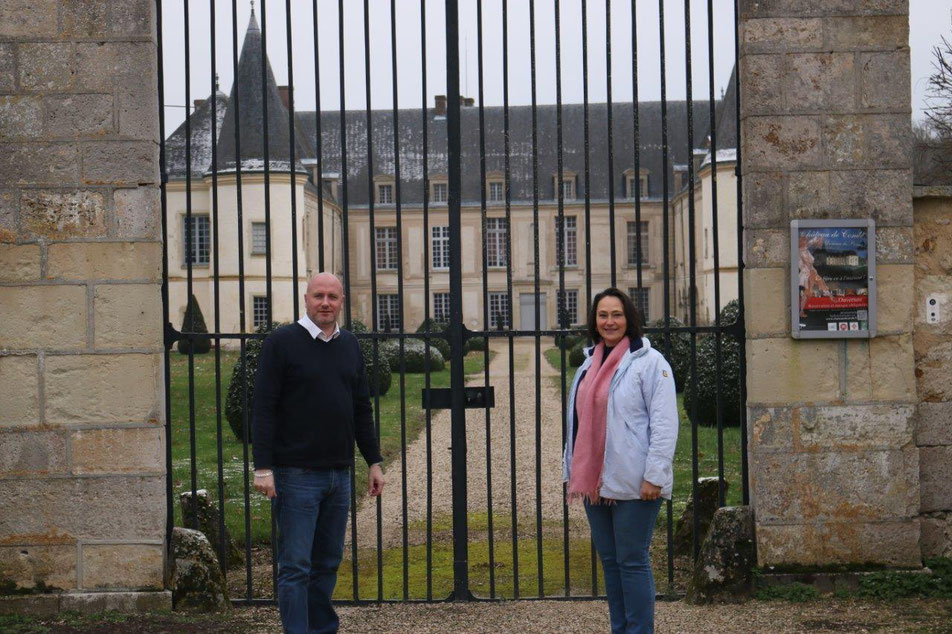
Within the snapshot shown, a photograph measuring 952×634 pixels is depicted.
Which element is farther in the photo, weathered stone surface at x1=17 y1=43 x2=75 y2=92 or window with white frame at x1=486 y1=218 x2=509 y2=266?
window with white frame at x1=486 y1=218 x2=509 y2=266

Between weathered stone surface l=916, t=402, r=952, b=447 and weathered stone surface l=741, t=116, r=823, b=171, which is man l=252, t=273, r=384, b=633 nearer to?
weathered stone surface l=741, t=116, r=823, b=171

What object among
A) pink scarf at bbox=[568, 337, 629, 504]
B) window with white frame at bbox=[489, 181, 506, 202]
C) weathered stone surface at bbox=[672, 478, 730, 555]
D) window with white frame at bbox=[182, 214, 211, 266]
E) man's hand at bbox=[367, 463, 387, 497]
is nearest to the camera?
pink scarf at bbox=[568, 337, 629, 504]

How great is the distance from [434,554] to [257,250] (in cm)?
2115

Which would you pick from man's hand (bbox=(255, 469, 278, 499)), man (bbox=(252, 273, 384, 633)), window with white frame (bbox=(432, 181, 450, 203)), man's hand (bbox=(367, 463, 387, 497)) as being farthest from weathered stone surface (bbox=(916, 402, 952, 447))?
window with white frame (bbox=(432, 181, 450, 203))

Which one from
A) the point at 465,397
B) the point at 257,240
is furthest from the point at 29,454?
the point at 257,240

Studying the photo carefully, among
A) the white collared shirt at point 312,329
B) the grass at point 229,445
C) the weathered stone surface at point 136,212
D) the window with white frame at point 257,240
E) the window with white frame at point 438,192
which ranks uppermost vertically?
the window with white frame at point 438,192

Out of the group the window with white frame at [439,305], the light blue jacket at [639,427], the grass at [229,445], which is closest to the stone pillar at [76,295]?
the grass at [229,445]

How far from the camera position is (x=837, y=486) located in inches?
167

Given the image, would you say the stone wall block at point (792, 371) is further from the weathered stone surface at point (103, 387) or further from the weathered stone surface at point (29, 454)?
the weathered stone surface at point (29, 454)

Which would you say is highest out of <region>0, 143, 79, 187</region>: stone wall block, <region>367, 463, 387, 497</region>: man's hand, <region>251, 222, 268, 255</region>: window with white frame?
<region>251, 222, 268, 255</region>: window with white frame

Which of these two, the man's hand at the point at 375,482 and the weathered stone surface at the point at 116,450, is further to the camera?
the weathered stone surface at the point at 116,450

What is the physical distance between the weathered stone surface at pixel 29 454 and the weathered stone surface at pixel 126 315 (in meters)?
0.42

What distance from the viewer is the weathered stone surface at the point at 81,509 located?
13.5ft

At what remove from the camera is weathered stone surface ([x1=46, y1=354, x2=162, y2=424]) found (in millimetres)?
4117
